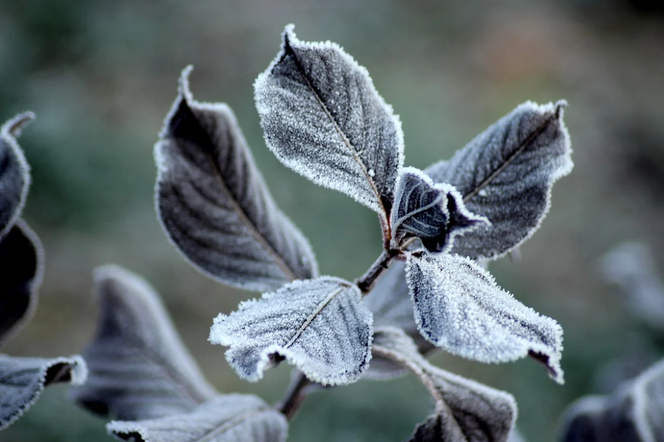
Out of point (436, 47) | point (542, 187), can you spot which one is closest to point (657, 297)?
point (542, 187)

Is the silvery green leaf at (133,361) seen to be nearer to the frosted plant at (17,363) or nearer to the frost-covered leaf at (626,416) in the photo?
the frosted plant at (17,363)

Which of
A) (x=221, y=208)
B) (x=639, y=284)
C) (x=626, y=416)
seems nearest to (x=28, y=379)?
(x=221, y=208)

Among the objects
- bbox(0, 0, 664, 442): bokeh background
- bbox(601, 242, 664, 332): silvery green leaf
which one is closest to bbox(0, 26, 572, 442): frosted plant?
bbox(601, 242, 664, 332): silvery green leaf

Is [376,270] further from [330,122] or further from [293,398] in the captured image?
[293,398]

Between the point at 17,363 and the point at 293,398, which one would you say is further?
the point at 293,398

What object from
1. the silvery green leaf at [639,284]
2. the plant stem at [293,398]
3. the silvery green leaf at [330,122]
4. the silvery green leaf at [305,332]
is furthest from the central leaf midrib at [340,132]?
the silvery green leaf at [639,284]

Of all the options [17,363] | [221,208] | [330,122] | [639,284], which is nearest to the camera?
[330,122]

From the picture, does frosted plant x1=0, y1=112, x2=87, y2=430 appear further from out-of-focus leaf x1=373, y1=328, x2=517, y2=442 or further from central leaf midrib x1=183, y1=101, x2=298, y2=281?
out-of-focus leaf x1=373, y1=328, x2=517, y2=442
